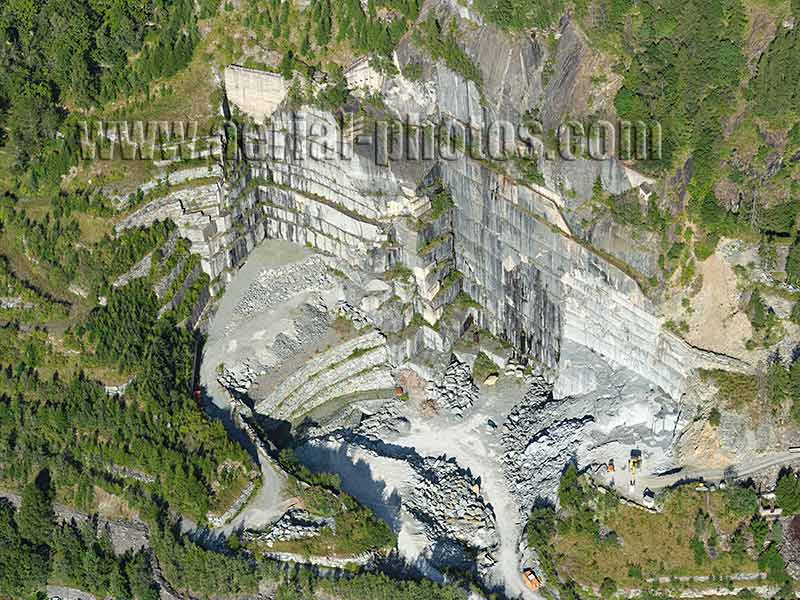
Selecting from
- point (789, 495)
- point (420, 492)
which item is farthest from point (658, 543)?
point (420, 492)

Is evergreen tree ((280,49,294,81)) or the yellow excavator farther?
evergreen tree ((280,49,294,81))

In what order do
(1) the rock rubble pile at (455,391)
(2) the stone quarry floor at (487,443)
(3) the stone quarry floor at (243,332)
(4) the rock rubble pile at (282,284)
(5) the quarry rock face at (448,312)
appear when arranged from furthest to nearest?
1. (4) the rock rubble pile at (282,284)
2. (1) the rock rubble pile at (455,391)
3. (3) the stone quarry floor at (243,332)
4. (2) the stone quarry floor at (487,443)
5. (5) the quarry rock face at (448,312)

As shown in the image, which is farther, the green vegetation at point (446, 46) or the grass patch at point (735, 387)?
the green vegetation at point (446, 46)

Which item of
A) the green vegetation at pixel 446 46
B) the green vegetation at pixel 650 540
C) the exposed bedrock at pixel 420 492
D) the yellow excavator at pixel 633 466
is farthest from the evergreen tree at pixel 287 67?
the yellow excavator at pixel 633 466

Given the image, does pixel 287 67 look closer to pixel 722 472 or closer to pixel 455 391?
pixel 455 391

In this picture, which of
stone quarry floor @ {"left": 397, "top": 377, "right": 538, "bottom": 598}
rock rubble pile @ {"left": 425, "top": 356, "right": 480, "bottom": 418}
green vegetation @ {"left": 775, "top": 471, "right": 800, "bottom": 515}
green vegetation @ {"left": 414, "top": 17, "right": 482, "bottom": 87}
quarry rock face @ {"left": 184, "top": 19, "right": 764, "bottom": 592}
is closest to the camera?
green vegetation @ {"left": 775, "top": 471, "right": 800, "bottom": 515}

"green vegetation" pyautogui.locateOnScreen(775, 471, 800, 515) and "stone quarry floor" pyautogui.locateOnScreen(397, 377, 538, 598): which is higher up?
"green vegetation" pyautogui.locateOnScreen(775, 471, 800, 515)

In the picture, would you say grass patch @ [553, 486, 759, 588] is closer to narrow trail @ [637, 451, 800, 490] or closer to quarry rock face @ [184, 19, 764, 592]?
narrow trail @ [637, 451, 800, 490]

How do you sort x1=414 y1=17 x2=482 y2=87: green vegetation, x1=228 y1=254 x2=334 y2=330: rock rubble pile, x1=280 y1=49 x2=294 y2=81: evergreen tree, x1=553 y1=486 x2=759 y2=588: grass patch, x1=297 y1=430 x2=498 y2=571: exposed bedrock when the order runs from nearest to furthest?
x1=553 y1=486 x2=759 y2=588: grass patch < x1=297 y1=430 x2=498 y2=571: exposed bedrock < x1=414 y1=17 x2=482 y2=87: green vegetation < x1=228 y1=254 x2=334 y2=330: rock rubble pile < x1=280 y1=49 x2=294 y2=81: evergreen tree

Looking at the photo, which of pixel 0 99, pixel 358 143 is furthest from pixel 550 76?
pixel 0 99

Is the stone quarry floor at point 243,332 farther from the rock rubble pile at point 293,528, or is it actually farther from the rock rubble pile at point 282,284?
the rock rubble pile at point 293,528

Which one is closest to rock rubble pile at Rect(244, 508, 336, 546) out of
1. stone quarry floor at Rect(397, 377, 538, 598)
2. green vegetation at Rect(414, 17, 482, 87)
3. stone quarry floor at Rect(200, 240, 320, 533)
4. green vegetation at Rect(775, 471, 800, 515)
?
stone quarry floor at Rect(200, 240, 320, 533)
